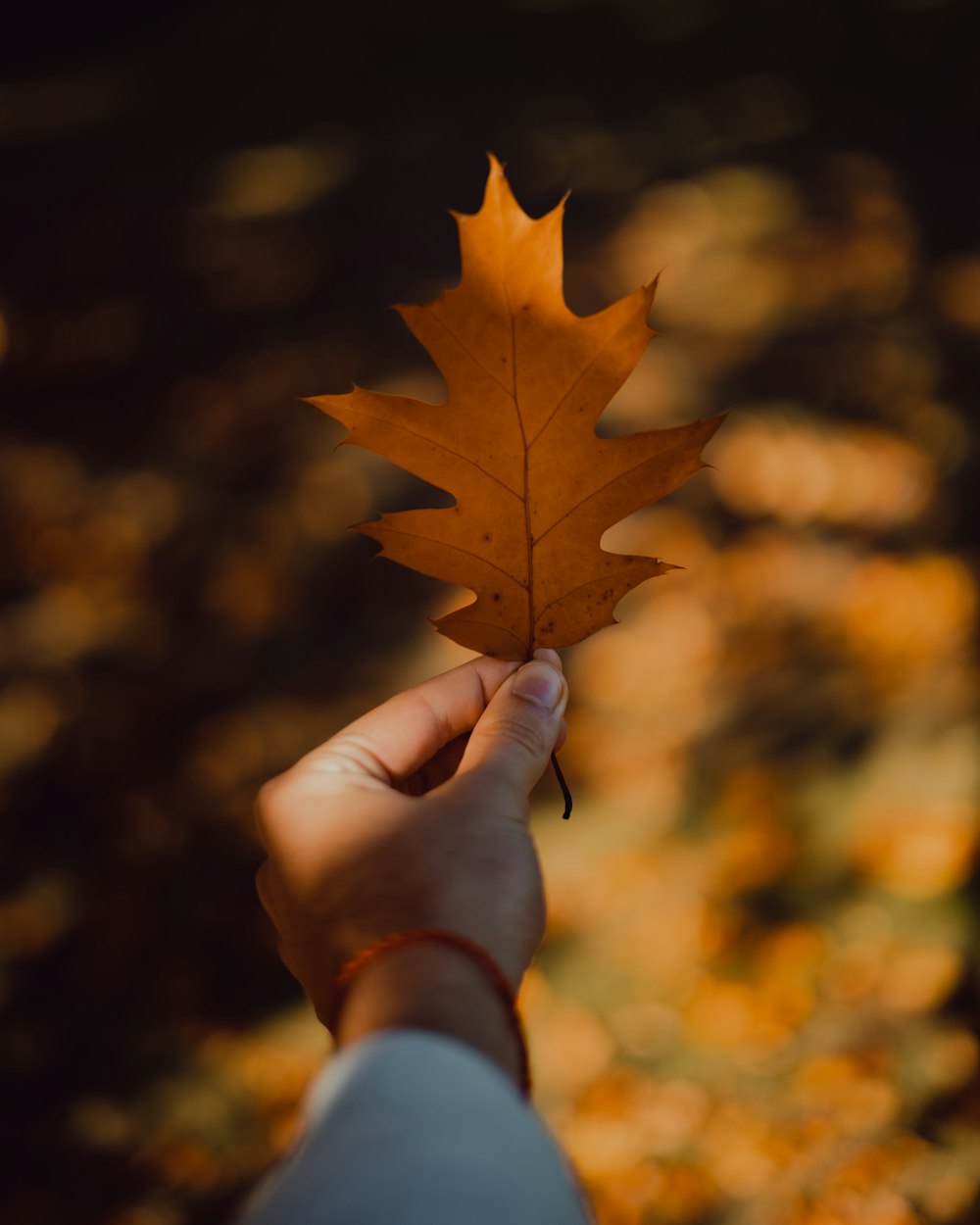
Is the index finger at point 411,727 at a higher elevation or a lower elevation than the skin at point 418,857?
higher

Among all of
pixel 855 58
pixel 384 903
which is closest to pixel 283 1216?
pixel 384 903

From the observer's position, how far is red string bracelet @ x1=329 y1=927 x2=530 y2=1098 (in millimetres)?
854

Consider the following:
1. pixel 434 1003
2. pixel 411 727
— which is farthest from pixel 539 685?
pixel 434 1003

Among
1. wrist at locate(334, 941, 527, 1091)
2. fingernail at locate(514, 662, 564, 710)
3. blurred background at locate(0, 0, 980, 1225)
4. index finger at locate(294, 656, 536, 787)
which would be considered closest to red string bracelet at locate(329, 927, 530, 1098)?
wrist at locate(334, 941, 527, 1091)

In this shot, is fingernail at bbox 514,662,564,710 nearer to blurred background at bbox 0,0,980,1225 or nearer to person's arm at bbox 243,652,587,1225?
person's arm at bbox 243,652,587,1225

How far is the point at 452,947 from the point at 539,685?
0.40 m

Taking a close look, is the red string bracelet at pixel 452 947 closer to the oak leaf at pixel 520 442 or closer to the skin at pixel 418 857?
the skin at pixel 418 857

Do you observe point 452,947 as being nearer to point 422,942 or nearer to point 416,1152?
point 422,942

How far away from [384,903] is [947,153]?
3.47 metres

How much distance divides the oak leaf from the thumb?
0.24 feet

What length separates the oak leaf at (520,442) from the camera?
1011 millimetres

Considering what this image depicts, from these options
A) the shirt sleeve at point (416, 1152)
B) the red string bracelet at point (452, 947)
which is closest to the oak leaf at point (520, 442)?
the red string bracelet at point (452, 947)

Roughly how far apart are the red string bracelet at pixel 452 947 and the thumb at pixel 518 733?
20 cm

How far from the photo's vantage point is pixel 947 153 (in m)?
3.13
